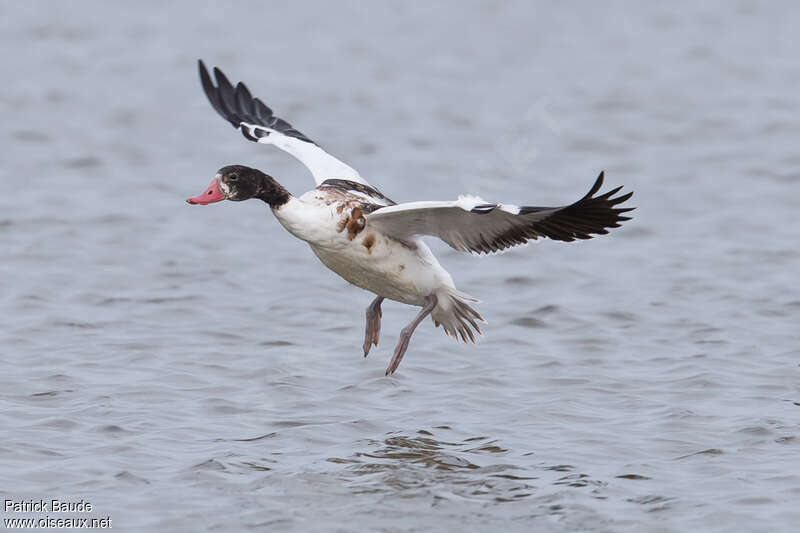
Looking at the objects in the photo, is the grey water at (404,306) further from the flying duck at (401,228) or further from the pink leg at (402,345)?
the flying duck at (401,228)

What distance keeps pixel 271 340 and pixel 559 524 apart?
4.44 metres

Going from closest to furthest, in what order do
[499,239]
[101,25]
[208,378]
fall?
[499,239] → [208,378] → [101,25]

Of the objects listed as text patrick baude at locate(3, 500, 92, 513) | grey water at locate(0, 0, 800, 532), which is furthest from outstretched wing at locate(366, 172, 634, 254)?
text patrick baude at locate(3, 500, 92, 513)

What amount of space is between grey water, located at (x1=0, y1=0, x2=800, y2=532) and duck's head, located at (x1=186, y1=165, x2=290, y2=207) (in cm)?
150

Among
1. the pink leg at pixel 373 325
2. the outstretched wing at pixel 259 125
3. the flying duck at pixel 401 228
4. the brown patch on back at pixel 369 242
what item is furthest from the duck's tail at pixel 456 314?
the outstretched wing at pixel 259 125

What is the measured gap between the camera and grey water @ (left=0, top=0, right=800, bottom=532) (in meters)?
8.66

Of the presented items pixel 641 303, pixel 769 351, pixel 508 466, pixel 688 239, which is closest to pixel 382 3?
pixel 688 239

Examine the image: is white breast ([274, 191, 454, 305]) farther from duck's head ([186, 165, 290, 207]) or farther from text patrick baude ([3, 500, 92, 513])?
text patrick baude ([3, 500, 92, 513])

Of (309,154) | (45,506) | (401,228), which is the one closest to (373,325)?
(401,228)

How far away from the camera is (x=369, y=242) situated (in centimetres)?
980

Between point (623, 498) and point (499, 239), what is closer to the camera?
point (623, 498)

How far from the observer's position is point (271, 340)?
470 inches

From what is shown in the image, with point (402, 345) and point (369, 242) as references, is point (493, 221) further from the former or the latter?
point (402, 345)

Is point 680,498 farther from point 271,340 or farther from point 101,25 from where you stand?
point 101,25
